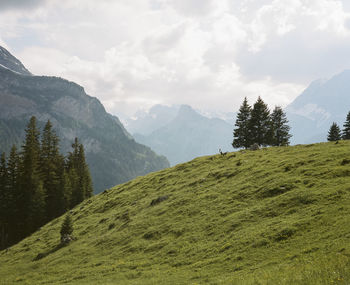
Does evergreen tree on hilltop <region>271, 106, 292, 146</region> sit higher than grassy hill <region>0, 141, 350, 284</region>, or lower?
higher

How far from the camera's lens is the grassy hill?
15.0 meters

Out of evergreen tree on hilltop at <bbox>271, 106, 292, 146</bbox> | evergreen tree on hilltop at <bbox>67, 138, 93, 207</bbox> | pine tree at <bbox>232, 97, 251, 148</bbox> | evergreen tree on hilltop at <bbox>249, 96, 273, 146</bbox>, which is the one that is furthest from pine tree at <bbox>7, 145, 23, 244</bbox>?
evergreen tree on hilltop at <bbox>271, 106, 292, 146</bbox>

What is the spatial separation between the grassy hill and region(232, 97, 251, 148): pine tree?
23180mm

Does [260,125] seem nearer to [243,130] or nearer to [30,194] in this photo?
[243,130]

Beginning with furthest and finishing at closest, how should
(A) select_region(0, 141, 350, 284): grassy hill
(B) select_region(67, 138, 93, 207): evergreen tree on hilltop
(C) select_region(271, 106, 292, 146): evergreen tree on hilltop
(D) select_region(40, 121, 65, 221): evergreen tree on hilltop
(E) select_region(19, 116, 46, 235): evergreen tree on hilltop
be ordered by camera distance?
(B) select_region(67, 138, 93, 207): evergreen tree on hilltop < (C) select_region(271, 106, 292, 146): evergreen tree on hilltop < (D) select_region(40, 121, 65, 221): evergreen tree on hilltop < (E) select_region(19, 116, 46, 235): evergreen tree on hilltop < (A) select_region(0, 141, 350, 284): grassy hill

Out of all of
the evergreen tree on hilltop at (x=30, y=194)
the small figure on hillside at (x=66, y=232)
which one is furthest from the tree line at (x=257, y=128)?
the evergreen tree on hilltop at (x=30, y=194)

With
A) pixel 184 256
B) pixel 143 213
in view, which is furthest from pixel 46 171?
pixel 184 256

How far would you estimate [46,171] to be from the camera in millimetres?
71312

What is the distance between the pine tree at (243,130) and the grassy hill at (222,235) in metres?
23.2

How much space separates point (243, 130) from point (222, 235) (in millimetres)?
47243

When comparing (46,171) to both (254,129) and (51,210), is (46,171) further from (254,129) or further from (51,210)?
(254,129)

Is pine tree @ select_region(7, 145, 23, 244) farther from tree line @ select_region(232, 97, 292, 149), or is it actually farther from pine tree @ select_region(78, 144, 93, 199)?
tree line @ select_region(232, 97, 292, 149)

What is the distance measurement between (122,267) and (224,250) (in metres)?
9.61

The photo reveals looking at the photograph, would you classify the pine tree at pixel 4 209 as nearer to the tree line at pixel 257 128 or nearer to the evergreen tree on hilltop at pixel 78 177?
the evergreen tree on hilltop at pixel 78 177
